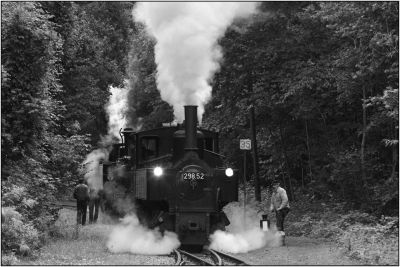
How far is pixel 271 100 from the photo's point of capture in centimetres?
1955

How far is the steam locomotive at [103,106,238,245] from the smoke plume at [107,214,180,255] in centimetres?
20

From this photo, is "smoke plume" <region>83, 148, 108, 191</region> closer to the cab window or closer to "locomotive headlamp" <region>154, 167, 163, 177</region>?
the cab window

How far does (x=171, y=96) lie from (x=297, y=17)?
630 centimetres

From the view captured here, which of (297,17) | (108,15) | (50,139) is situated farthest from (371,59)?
(108,15)

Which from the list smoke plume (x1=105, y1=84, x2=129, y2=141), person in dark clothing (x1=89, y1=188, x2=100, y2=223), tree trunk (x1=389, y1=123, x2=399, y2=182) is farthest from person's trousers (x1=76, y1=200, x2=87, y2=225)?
smoke plume (x1=105, y1=84, x2=129, y2=141)

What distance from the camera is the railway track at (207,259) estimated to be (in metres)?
11.2

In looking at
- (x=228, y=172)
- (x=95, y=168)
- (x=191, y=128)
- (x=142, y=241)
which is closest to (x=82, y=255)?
(x=142, y=241)

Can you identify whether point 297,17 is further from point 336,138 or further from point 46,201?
point 46,201

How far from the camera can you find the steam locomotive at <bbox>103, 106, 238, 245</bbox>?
1305 cm

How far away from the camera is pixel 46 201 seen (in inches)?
568

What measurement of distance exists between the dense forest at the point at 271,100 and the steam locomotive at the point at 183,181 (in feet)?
7.51

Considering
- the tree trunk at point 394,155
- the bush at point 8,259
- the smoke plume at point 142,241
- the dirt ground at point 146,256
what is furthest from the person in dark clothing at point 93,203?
the bush at point 8,259

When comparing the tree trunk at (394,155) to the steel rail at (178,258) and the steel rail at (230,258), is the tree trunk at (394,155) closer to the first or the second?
the steel rail at (230,258)

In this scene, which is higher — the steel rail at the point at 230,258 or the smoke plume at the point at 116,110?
the smoke plume at the point at 116,110
